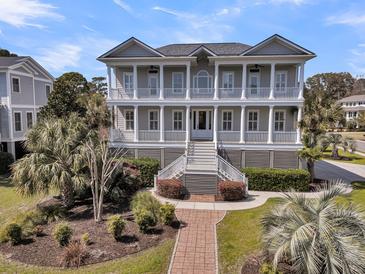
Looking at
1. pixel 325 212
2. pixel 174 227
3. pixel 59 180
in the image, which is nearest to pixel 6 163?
pixel 59 180

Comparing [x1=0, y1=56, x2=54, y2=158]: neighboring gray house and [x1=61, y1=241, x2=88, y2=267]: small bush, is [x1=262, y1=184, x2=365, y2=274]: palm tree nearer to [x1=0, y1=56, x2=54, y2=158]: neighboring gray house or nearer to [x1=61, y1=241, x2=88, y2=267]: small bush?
[x1=61, y1=241, x2=88, y2=267]: small bush

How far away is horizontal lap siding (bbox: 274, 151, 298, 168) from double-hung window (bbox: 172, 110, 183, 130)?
7.86m

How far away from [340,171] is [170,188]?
1651 centimetres

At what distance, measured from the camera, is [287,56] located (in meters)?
17.9

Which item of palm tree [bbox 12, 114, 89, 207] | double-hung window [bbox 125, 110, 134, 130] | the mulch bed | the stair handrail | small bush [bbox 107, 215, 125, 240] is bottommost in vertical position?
the mulch bed

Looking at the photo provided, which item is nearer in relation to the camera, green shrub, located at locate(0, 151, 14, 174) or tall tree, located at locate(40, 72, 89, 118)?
green shrub, located at locate(0, 151, 14, 174)

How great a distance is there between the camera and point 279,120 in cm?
2012

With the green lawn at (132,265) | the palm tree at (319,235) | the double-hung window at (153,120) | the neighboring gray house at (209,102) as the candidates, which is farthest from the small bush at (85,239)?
the double-hung window at (153,120)

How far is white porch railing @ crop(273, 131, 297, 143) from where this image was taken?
1852 cm

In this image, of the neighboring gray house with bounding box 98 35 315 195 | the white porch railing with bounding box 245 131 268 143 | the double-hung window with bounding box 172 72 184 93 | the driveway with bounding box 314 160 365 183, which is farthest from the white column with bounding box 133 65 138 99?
the driveway with bounding box 314 160 365 183

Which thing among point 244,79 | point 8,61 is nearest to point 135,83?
point 244,79

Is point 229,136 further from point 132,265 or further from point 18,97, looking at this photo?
point 18,97

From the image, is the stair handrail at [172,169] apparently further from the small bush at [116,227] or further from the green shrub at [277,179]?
the small bush at [116,227]

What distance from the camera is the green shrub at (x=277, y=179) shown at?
15656mm
